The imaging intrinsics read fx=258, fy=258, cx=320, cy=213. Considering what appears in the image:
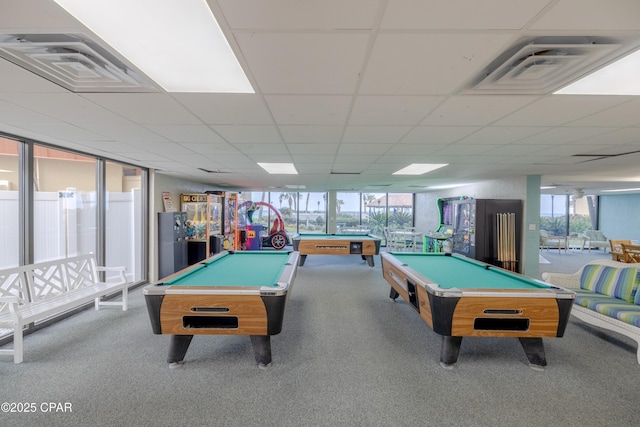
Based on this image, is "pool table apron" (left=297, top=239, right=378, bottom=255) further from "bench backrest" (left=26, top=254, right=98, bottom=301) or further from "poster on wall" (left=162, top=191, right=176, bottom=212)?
"bench backrest" (left=26, top=254, right=98, bottom=301)

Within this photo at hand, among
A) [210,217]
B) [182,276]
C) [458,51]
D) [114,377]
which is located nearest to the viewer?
[458,51]

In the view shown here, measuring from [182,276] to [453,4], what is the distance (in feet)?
10.4

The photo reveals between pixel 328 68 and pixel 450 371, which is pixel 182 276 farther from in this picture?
pixel 450 371

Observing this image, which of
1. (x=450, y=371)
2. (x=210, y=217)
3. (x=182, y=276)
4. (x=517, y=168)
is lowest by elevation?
(x=450, y=371)

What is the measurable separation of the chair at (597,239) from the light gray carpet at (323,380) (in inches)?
381

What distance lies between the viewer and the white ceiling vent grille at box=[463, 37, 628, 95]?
1.32 meters

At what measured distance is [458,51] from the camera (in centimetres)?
135

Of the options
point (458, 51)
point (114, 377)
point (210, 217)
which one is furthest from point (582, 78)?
point (210, 217)

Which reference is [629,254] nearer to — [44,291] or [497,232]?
[497,232]

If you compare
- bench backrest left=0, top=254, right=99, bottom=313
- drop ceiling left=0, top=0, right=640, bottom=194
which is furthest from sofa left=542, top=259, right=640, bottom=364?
bench backrest left=0, top=254, right=99, bottom=313

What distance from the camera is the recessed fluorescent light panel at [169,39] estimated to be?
3.59 ft

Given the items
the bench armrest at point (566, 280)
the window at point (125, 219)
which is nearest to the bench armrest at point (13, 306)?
the window at point (125, 219)

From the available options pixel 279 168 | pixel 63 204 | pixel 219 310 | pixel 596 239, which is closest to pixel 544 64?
pixel 219 310

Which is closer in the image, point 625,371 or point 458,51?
point 458,51
